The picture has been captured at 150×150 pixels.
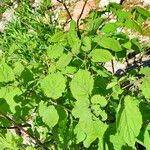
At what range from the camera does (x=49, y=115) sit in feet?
6.13

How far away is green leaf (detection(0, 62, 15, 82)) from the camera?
1969mm

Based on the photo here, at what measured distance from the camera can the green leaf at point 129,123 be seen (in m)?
1.56

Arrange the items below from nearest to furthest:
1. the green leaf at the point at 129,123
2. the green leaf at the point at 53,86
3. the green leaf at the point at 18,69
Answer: the green leaf at the point at 129,123 < the green leaf at the point at 53,86 < the green leaf at the point at 18,69

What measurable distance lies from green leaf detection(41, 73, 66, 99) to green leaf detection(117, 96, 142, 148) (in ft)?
1.12

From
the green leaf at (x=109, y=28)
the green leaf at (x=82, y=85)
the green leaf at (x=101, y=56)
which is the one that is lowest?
the green leaf at (x=82, y=85)

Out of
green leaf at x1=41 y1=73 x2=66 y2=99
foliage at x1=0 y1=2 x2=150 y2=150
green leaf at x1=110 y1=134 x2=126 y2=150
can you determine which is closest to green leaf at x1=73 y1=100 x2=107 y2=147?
foliage at x1=0 y1=2 x2=150 y2=150

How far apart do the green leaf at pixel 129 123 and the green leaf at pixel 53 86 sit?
343mm

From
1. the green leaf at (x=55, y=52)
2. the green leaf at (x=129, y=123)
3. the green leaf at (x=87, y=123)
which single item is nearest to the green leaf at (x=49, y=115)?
the green leaf at (x=87, y=123)

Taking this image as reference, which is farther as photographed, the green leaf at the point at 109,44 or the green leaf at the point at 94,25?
the green leaf at the point at 94,25

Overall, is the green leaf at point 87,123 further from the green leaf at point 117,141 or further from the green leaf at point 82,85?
the green leaf at point 117,141

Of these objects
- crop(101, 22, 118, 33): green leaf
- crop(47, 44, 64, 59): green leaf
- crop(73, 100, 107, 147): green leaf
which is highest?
crop(101, 22, 118, 33): green leaf

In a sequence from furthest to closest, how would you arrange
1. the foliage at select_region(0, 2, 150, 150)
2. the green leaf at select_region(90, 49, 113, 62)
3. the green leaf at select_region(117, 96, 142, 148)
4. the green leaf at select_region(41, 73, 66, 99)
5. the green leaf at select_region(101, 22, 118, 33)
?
the green leaf at select_region(101, 22, 118, 33), the green leaf at select_region(90, 49, 113, 62), the green leaf at select_region(41, 73, 66, 99), the foliage at select_region(0, 2, 150, 150), the green leaf at select_region(117, 96, 142, 148)

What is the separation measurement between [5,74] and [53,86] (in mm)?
291

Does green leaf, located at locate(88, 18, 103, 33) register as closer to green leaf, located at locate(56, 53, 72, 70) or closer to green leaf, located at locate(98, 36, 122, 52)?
green leaf, located at locate(98, 36, 122, 52)
